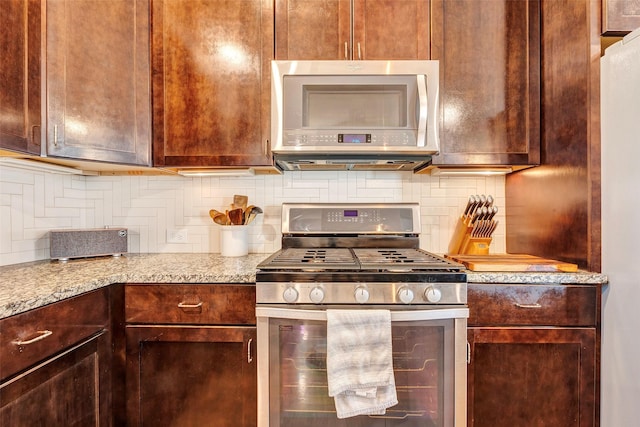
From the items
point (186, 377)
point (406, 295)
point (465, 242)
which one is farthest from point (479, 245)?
point (186, 377)

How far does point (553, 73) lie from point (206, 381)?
204cm

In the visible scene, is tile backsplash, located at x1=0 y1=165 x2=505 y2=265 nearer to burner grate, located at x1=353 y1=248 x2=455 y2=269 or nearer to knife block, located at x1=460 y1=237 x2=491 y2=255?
knife block, located at x1=460 y1=237 x2=491 y2=255

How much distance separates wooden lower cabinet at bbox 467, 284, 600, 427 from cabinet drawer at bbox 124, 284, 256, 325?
0.92 m

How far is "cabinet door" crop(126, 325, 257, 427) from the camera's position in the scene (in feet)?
4.48

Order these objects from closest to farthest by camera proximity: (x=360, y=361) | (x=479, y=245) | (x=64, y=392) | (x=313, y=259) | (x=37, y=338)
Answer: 1. (x=37, y=338)
2. (x=64, y=392)
3. (x=360, y=361)
4. (x=313, y=259)
5. (x=479, y=245)

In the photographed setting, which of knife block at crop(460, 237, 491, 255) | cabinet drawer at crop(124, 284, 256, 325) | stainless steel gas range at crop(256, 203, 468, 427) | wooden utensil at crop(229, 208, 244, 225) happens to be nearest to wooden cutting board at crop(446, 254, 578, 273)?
stainless steel gas range at crop(256, 203, 468, 427)

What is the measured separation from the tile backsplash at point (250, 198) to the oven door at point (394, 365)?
753 mm

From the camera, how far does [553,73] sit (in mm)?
1555

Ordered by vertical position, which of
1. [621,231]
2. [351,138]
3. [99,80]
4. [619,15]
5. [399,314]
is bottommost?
[399,314]

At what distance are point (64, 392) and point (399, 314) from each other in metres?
1.18

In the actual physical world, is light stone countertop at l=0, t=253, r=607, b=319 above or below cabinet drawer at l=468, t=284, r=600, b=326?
above

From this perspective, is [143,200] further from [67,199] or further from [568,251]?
[568,251]

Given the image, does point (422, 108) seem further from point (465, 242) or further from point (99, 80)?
point (99, 80)

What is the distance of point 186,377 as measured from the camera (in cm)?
137
